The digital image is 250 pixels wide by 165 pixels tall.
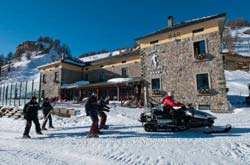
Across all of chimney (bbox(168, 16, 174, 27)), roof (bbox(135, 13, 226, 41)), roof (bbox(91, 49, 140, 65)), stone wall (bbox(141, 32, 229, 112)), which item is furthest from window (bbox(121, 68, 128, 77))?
chimney (bbox(168, 16, 174, 27))

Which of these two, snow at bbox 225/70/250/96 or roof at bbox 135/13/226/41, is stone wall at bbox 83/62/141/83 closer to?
roof at bbox 135/13/226/41

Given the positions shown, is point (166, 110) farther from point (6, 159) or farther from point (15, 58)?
point (15, 58)

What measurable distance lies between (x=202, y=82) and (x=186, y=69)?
1.74 m

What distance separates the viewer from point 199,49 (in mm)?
15023

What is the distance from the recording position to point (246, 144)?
4488mm

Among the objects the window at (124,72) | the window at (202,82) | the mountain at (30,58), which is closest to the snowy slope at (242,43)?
the window at (124,72)

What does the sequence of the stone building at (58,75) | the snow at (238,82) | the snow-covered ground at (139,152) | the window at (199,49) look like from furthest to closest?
the stone building at (58,75)
the snow at (238,82)
the window at (199,49)
the snow-covered ground at (139,152)

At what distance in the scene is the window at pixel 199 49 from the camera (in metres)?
14.5

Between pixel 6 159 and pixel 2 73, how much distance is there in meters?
70.3

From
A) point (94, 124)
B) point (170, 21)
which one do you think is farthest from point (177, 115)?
point (170, 21)

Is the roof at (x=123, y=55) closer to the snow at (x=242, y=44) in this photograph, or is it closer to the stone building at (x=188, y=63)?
the stone building at (x=188, y=63)

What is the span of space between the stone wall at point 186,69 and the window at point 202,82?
0.29 metres

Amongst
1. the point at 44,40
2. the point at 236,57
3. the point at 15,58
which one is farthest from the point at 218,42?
the point at 44,40

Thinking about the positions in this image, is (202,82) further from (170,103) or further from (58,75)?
(58,75)
